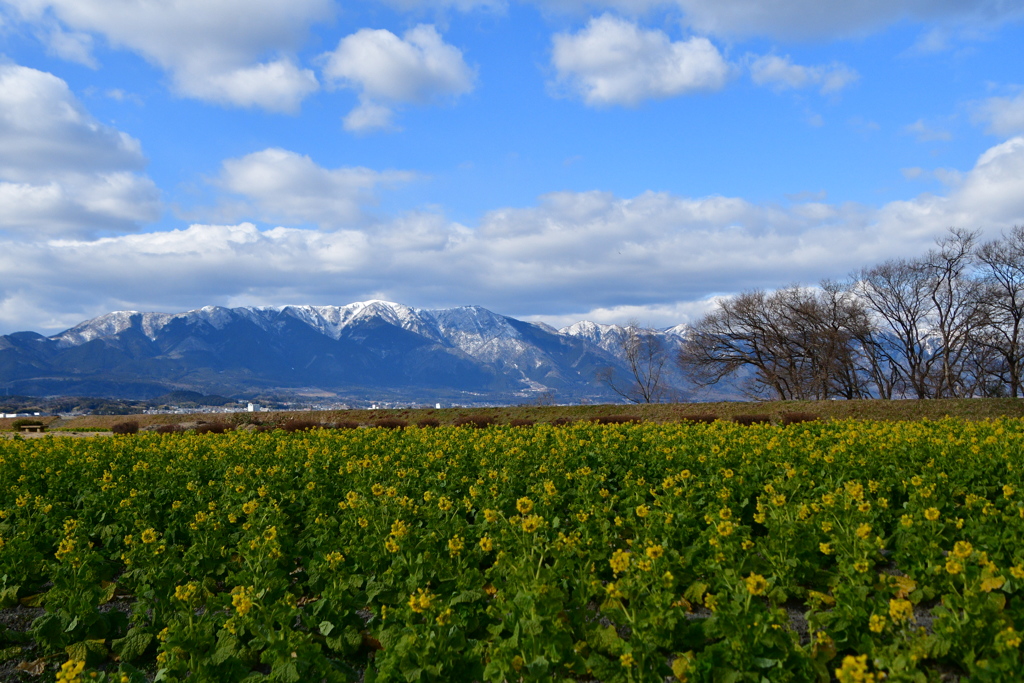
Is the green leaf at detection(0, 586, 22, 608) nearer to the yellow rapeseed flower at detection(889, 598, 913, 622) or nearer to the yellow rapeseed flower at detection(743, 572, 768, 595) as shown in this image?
the yellow rapeseed flower at detection(743, 572, 768, 595)

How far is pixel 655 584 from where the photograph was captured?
518 centimetres

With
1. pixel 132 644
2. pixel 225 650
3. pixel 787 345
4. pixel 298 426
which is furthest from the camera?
pixel 787 345

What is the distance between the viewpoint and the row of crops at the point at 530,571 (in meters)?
4.31

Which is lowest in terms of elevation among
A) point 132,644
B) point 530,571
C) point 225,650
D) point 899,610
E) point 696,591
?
point 132,644

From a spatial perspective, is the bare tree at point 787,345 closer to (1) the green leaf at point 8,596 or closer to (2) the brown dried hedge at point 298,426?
(2) the brown dried hedge at point 298,426

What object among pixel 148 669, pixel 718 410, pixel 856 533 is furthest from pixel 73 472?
pixel 718 410

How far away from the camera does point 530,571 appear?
17.8 ft

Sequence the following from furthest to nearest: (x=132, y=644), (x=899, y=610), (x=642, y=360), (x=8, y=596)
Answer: (x=642, y=360) < (x=8, y=596) < (x=132, y=644) < (x=899, y=610)

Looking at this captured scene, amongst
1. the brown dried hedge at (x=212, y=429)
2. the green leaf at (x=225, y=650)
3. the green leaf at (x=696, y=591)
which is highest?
the green leaf at (x=696, y=591)

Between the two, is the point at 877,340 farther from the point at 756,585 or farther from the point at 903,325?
the point at 756,585

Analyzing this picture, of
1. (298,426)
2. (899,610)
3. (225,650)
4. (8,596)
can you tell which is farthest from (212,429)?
(899,610)

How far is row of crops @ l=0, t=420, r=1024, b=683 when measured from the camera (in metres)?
4.31

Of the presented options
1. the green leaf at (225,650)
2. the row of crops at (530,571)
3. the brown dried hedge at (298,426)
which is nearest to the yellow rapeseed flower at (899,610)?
the row of crops at (530,571)

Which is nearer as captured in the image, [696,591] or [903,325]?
[696,591]
